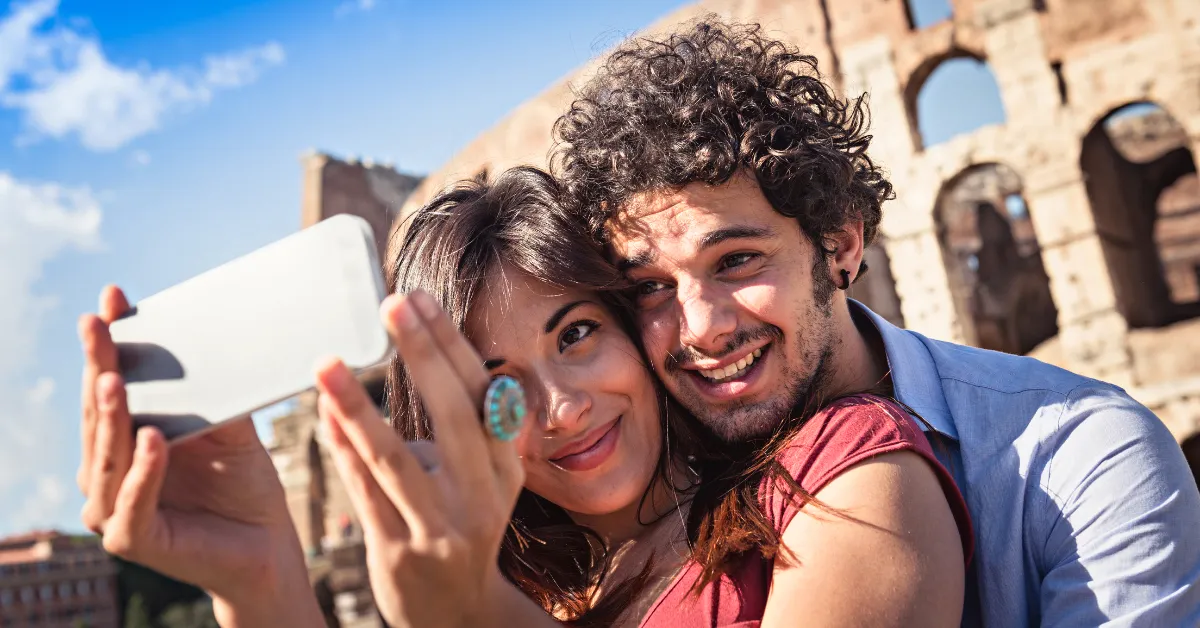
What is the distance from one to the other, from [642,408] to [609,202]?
55 cm

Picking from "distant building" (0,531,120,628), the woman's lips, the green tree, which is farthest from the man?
"distant building" (0,531,120,628)

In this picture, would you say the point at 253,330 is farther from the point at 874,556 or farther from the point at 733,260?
the point at 733,260

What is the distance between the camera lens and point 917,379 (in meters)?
2.29

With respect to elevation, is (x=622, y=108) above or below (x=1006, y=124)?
below

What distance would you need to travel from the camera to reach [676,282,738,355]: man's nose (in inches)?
87.2

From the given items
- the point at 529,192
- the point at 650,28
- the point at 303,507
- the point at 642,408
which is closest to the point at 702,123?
the point at 529,192

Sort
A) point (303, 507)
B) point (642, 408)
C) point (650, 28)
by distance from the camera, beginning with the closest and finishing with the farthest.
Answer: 1. point (642, 408)
2. point (650, 28)
3. point (303, 507)

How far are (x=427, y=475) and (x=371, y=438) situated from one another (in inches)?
3.9

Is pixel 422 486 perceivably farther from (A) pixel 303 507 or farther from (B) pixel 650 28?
(A) pixel 303 507

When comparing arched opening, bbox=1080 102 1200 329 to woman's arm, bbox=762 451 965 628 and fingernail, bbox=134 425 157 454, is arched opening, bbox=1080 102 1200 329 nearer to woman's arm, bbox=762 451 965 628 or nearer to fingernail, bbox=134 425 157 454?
woman's arm, bbox=762 451 965 628

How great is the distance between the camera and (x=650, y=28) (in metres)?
16.6

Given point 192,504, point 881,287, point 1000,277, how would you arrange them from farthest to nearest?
1. point 1000,277
2. point 881,287
3. point 192,504

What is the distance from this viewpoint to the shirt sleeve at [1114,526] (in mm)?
1949

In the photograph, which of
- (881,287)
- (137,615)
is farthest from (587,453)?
(137,615)
